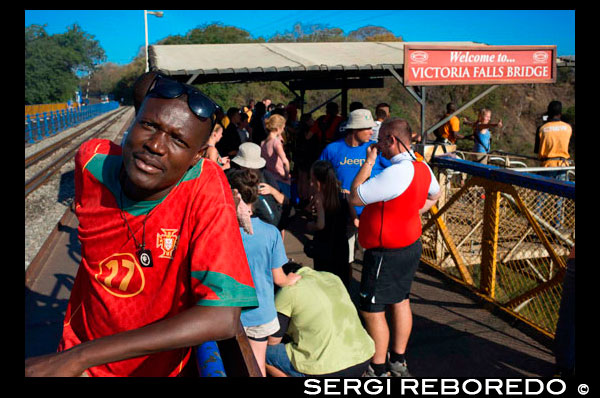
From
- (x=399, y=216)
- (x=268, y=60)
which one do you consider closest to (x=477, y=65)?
(x=268, y=60)

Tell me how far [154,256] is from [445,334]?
368 cm

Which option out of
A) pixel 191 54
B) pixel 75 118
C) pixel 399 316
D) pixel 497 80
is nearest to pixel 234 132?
pixel 191 54

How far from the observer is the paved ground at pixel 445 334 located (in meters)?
3.94

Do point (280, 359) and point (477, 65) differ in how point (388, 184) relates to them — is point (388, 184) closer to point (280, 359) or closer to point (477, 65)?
point (280, 359)

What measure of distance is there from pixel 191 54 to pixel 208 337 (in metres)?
8.78

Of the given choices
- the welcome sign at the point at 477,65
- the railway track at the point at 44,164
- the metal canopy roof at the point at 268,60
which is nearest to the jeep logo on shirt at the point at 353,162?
the welcome sign at the point at 477,65

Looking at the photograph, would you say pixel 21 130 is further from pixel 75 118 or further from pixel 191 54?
pixel 75 118

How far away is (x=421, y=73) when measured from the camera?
266 inches

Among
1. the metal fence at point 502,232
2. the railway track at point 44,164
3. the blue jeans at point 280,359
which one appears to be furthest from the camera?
the railway track at point 44,164

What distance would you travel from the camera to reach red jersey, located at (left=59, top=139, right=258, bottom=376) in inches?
51.6

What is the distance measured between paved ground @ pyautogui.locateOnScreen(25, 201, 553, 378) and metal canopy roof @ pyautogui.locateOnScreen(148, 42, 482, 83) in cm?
344

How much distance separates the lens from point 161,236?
57.2 inches

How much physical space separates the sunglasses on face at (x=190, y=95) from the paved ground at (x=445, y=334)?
3.17m

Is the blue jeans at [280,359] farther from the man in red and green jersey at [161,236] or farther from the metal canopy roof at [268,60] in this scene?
the metal canopy roof at [268,60]
